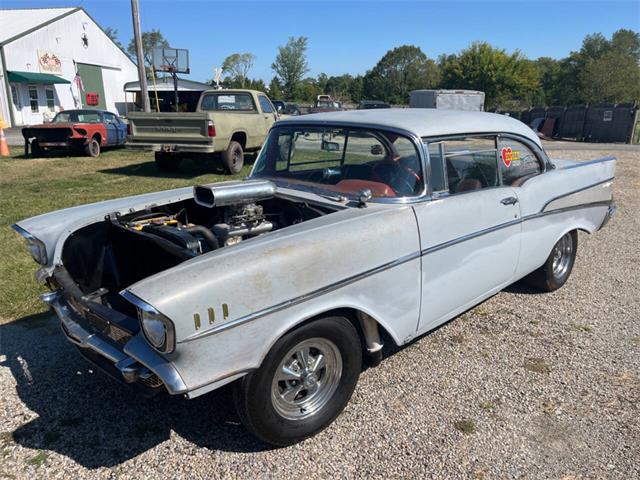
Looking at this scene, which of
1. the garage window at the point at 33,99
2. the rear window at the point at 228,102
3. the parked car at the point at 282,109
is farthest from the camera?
the garage window at the point at 33,99

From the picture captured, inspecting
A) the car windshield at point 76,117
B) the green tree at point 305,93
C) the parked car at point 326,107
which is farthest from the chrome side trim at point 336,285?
the green tree at point 305,93

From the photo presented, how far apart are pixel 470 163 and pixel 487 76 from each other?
5148 centimetres

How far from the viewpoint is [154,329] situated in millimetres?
2006

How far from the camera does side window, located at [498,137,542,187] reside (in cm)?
371

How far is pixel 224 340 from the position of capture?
2074mm

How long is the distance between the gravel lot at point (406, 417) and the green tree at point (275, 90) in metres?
56.2

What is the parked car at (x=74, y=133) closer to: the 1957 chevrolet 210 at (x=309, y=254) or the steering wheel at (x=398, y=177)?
the 1957 chevrolet 210 at (x=309, y=254)

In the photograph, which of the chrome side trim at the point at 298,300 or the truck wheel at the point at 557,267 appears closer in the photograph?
the chrome side trim at the point at 298,300

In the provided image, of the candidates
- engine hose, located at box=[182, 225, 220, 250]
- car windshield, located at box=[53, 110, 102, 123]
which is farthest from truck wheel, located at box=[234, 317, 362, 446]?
car windshield, located at box=[53, 110, 102, 123]

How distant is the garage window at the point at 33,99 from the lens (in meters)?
27.9

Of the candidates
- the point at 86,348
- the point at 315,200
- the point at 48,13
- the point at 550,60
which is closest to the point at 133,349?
the point at 86,348

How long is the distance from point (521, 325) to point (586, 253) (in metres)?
2.47

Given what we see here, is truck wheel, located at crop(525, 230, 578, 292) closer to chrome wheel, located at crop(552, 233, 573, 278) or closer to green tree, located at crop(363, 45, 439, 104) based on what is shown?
chrome wheel, located at crop(552, 233, 573, 278)

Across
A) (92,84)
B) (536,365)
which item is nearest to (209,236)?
(536,365)
